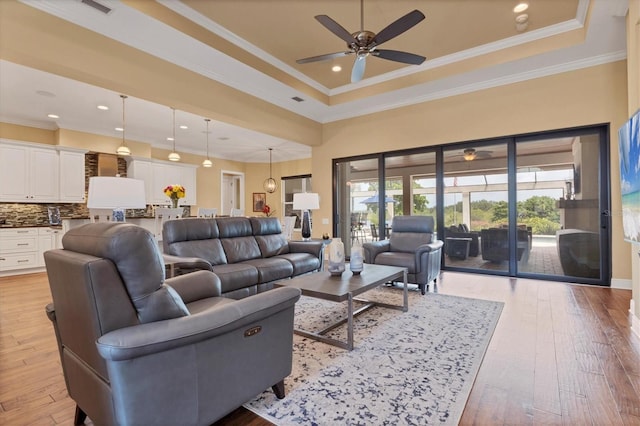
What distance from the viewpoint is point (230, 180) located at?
1089 cm

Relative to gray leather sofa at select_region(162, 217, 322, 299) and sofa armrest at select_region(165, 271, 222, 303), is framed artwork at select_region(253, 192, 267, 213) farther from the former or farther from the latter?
sofa armrest at select_region(165, 271, 222, 303)

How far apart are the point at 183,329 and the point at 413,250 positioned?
3.82 metres

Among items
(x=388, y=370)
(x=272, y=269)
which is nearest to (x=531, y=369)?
(x=388, y=370)

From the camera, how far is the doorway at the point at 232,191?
10.7 meters

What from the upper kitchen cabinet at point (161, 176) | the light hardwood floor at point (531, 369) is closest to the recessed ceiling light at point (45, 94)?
the upper kitchen cabinet at point (161, 176)

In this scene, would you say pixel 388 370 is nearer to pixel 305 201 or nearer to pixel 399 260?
pixel 399 260

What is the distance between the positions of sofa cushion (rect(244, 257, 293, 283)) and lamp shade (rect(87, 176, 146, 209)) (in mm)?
1488

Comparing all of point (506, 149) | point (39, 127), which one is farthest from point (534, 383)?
point (39, 127)

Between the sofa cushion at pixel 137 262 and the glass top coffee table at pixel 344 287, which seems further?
the glass top coffee table at pixel 344 287

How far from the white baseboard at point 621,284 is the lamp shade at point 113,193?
5823mm

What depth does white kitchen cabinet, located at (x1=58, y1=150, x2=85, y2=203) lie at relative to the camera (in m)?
6.33

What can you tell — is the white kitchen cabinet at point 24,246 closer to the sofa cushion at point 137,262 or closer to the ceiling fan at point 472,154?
the sofa cushion at point 137,262

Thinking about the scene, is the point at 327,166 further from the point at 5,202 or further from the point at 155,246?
the point at 5,202

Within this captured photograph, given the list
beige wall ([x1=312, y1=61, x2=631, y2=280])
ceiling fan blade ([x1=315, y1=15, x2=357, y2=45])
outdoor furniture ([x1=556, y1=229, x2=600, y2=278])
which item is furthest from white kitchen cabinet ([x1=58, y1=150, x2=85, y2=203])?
outdoor furniture ([x1=556, y1=229, x2=600, y2=278])
